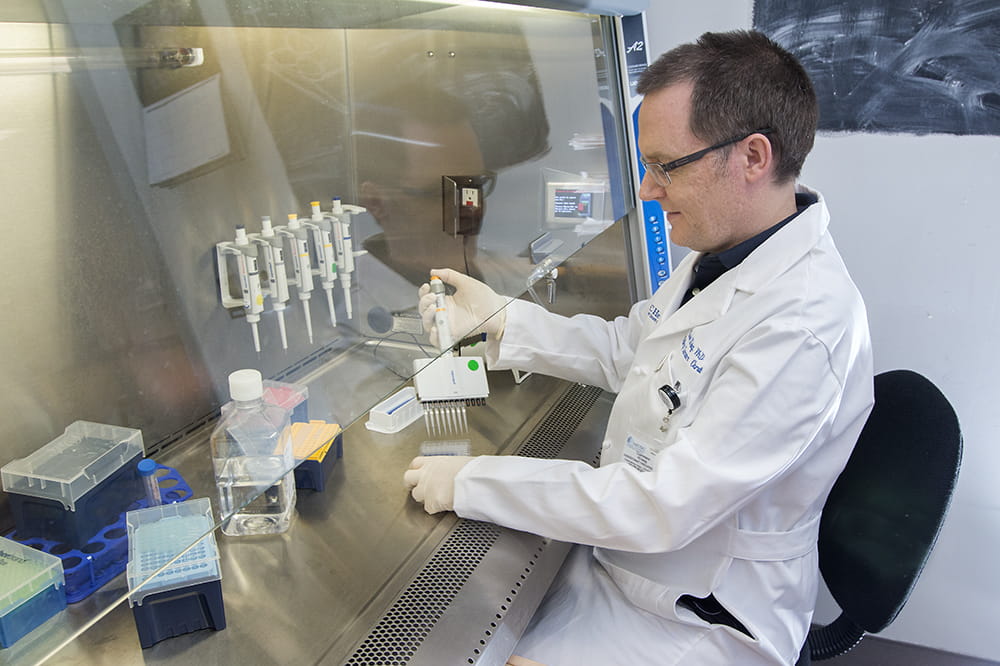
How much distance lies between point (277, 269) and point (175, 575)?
1.61 ft

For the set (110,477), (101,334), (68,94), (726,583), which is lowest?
(726,583)

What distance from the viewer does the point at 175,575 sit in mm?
962

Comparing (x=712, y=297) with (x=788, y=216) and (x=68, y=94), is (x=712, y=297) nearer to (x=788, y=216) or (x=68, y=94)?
(x=788, y=216)

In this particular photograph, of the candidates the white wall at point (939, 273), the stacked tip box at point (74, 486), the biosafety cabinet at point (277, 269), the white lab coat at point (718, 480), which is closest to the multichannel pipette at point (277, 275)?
the biosafety cabinet at point (277, 269)

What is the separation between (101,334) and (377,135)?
0.66 m

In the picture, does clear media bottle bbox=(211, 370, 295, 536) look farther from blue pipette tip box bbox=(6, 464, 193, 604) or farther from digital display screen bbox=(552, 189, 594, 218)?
digital display screen bbox=(552, 189, 594, 218)

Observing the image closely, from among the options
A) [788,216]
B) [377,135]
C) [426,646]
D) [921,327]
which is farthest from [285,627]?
[921,327]

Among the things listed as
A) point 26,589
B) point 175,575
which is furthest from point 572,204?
point 26,589

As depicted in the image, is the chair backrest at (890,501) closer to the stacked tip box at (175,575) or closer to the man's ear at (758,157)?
the man's ear at (758,157)

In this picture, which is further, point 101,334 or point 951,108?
point 951,108

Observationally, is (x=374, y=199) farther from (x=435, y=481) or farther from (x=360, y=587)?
(x=360, y=587)

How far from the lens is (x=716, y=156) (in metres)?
1.25

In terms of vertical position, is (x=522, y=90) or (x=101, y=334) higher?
(x=522, y=90)

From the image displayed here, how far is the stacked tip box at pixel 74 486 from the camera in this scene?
36.3 inches
